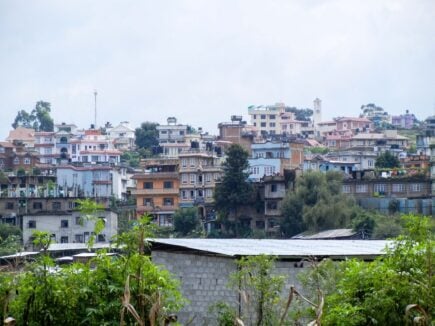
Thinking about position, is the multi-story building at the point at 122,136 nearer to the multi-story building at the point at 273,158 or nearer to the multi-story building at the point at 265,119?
the multi-story building at the point at 265,119

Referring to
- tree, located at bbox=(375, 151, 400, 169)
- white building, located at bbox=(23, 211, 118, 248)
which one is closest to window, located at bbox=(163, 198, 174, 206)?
tree, located at bbox=(375, 151, 400, 169)

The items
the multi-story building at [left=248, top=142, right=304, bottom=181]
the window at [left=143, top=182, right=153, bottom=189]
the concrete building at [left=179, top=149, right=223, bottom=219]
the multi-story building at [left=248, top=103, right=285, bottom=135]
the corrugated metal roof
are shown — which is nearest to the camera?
the corrugated metal roof

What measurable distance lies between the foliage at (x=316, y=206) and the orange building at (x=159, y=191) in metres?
12.5

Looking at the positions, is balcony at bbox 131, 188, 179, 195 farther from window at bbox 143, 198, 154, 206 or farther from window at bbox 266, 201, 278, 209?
window at bbox 266, 201, 278, 209

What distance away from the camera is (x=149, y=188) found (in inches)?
3866

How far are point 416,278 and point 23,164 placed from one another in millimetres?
99586

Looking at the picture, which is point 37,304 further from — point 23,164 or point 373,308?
point 23,164

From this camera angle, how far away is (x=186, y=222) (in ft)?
293

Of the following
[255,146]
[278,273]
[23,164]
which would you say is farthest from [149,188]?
[278,273]

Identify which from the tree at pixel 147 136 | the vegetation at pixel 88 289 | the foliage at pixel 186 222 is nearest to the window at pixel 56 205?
the foliage at pixel 186 222

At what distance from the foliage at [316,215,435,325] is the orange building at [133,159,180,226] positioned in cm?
7203

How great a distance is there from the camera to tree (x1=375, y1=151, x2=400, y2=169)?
342 feet

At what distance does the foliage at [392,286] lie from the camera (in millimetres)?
22438

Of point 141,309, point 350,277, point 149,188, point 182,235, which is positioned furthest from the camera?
point 149,188
